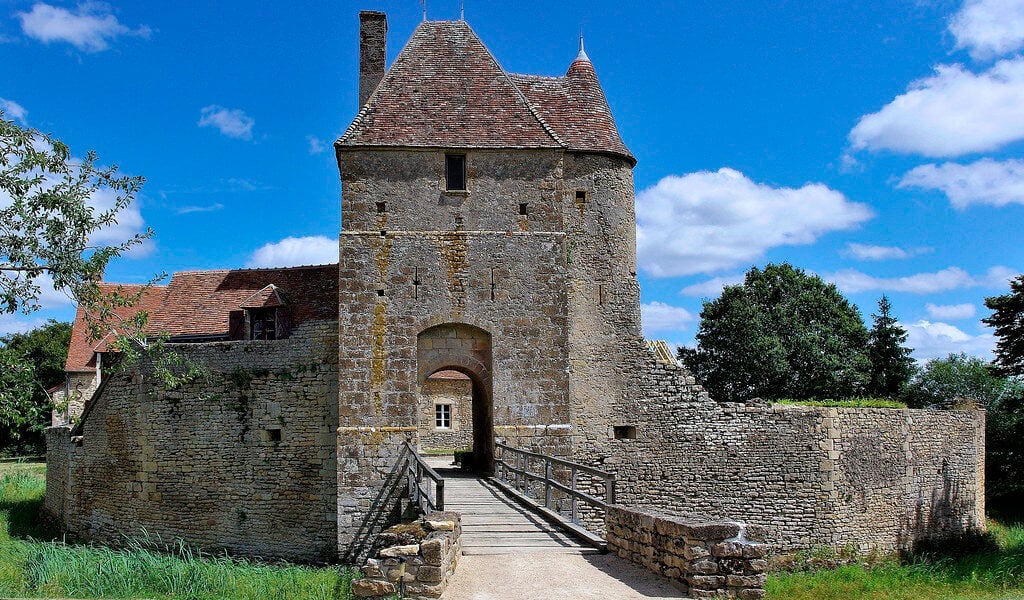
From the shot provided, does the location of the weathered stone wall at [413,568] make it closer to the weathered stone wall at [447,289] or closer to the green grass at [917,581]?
the green grass at [917,581]

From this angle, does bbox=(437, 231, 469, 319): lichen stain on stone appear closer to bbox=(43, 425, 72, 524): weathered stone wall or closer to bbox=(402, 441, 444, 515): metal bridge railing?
bbox=(402, 441, 444, 515): metal bridge railing

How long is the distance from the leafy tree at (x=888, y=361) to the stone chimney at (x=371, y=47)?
83.7 ft

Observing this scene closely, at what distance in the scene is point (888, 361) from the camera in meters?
37.8

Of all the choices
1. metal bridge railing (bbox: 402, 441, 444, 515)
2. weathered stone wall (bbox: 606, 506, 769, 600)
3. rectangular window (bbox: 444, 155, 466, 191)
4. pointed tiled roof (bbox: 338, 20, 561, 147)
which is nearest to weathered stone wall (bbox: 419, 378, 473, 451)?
rectangular window (bbox: 444, 155, 466, 191)

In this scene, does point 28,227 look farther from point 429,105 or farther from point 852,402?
point 852,402

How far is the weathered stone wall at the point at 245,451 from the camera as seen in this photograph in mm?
19156

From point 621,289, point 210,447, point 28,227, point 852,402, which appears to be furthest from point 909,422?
point 28,227

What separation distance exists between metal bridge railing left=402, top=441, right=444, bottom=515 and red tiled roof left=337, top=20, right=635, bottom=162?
683 cm

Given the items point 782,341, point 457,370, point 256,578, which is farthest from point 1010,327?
point 256,578

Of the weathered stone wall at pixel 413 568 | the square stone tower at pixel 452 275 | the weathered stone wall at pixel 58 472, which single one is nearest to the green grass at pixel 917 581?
the square stone tower at pixel 452 275

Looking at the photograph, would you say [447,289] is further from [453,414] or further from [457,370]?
[453,414]

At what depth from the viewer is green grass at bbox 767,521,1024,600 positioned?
49.1 ft

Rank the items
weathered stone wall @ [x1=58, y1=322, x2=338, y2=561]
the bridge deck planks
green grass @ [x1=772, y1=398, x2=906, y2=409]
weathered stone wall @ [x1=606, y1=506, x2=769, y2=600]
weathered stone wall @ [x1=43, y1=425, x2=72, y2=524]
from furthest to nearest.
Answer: weathered stone wall @ [x1=43, y1=425, x2=72, y2=524], green grass @ [x1=772, y1=398, x2=906, y2=409], weathered stone wall @ [x1=58, y1=322, x2=338, y2=561], the bridge deck planks, weathered stone wall @ [x1=606, y1=506, x2=769, y2=600]

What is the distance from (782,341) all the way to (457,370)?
67.7ft
